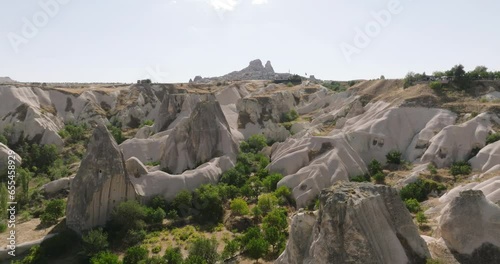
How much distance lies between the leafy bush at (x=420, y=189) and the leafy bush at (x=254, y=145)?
2397cm

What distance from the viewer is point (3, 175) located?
156ft

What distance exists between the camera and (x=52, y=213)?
34375 mm

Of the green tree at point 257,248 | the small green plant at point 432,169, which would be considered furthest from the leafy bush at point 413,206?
the green tree at point 257,248

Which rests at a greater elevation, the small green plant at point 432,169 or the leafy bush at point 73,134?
the leafy bush at point 73,134

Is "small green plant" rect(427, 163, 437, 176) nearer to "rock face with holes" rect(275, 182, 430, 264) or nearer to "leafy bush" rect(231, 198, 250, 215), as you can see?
"leafy bush" rect(231, 198, 250, 215)

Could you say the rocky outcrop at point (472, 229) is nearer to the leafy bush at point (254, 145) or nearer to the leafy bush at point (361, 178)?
the leafy bush at point (361, 178)

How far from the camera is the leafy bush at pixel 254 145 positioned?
5566 cm

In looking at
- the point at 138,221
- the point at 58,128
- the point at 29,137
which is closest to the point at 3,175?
the point at 29,137

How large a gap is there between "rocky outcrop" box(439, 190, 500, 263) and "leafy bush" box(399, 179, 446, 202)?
16107 mm

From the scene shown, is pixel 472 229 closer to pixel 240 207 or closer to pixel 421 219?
pixel 421 219

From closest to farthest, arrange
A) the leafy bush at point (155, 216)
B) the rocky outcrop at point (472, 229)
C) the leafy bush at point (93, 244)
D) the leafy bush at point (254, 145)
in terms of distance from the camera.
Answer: the rocky outcrop at point (472, 229)
the leafy bush at point (93, 244)
the leafy bush at point (155, 216)
the leafy bush at point (254, 145)

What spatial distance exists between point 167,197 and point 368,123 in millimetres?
30638

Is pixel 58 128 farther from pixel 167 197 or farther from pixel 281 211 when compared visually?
pixel 281 211

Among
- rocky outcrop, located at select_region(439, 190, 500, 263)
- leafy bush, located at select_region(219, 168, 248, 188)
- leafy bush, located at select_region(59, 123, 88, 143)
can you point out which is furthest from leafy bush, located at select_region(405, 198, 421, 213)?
leafy bush, located at select_region(59, 123, 88, 143)
